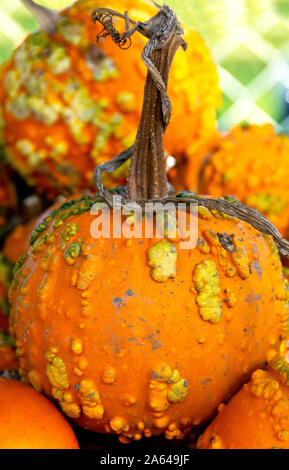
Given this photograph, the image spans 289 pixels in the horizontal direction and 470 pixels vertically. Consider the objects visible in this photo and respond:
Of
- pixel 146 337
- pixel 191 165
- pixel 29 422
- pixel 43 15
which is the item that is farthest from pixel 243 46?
pixel 29 422

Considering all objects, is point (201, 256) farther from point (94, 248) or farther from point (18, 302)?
point (18, 302)

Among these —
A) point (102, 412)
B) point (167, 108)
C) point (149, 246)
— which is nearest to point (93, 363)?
point (102, 412)

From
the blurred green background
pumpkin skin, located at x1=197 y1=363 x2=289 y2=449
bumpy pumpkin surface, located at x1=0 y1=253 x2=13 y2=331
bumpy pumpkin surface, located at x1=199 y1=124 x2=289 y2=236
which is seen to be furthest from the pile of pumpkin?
the blurred green background

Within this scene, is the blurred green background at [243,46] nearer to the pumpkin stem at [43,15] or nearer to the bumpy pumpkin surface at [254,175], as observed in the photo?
the pumpkin stem at [43,15]

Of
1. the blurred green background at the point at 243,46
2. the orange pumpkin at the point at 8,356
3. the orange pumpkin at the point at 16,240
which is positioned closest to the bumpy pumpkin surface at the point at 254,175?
the blurred green background at the point at 243,46

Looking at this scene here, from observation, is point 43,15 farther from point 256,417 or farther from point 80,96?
point 256,417

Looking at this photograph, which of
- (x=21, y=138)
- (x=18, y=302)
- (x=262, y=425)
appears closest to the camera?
(x=262, y=425)

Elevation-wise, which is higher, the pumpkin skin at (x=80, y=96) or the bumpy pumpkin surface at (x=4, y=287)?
the pumpkin skin at (x=80, y=96)
